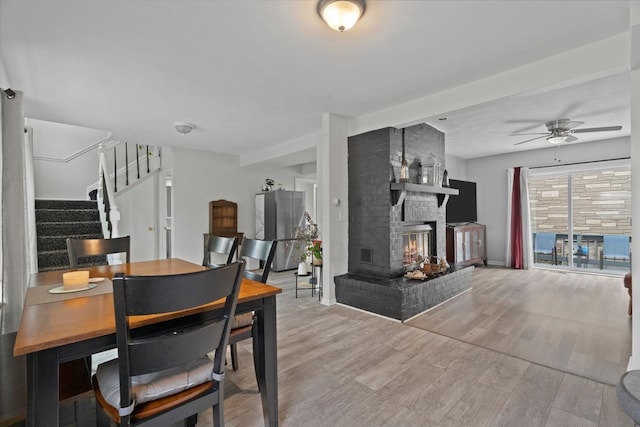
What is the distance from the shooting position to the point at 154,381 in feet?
3.78

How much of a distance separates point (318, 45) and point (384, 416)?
2.54 m

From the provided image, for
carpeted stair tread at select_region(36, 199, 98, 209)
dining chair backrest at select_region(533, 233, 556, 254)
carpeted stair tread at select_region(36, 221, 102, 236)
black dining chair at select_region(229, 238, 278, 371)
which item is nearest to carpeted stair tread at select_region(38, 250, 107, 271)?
carpeted stair tread at select_region(36, 221, 102, 236)

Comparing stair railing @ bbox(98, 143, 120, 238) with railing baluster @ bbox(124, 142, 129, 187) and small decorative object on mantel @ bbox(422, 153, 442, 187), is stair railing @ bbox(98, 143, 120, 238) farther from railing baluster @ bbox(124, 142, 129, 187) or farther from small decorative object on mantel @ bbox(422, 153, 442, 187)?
small decorative object on mantel @ bbox(422, 153, 442, 187)

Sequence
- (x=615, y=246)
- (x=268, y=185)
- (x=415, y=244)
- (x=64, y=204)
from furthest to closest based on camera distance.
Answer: (x=268, y=185), (x=615, y=246), (x=64, y=204), (x=415, y=244)

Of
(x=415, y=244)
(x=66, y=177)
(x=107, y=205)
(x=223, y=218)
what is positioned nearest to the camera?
(x=415, y=244)

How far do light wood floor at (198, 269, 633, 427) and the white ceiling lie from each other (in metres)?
2.31

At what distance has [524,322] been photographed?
10.4 feet

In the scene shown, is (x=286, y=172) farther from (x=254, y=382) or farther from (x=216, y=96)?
(x=254, y=382)

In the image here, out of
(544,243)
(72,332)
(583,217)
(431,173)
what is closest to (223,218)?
(431,173)

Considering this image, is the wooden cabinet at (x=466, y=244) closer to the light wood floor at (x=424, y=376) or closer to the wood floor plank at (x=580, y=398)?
the light wood floor at (x=424, y=376)

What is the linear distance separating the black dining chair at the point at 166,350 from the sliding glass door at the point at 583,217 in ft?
22.9

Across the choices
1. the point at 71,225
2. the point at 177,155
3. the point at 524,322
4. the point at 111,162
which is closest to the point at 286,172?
the point at 177,155

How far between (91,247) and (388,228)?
295cm

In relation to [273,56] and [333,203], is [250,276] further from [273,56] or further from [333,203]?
[333,203]
